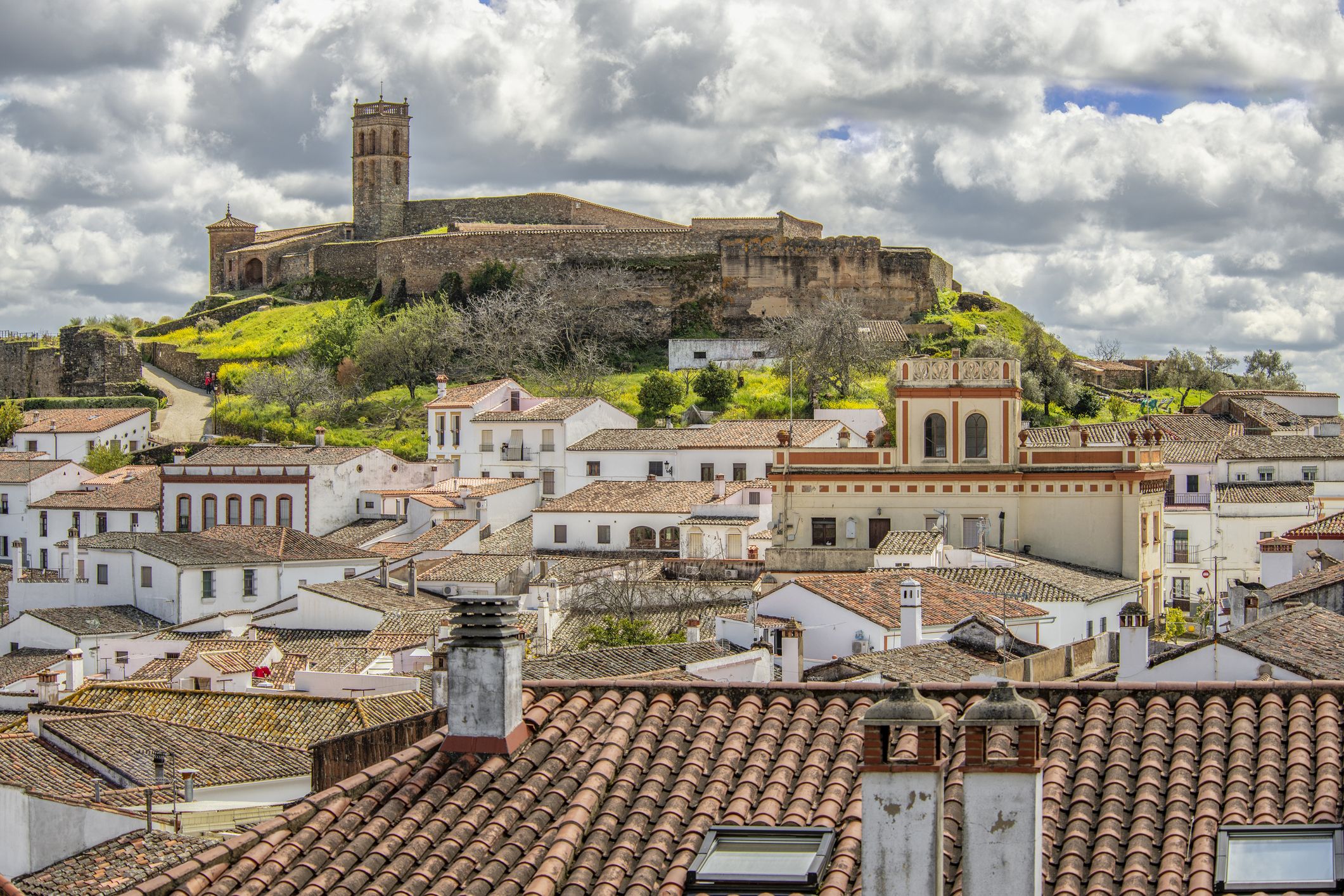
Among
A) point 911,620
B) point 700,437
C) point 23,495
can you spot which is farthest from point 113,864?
point 23,495

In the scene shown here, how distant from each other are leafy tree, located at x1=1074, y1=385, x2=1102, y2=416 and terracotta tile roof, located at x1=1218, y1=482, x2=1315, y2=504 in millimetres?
14234

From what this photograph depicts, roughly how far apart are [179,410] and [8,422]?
21.7 ft

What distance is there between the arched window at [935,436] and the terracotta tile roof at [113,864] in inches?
998

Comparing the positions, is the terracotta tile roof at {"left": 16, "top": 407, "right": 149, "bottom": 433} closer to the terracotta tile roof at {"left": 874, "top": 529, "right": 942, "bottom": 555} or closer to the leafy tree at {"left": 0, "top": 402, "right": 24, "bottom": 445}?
the leafy tree at {"left": 0, "top": 402, "right": 24, "bottom": 445}

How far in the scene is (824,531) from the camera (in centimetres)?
3859

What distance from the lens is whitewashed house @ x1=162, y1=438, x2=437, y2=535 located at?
168ft

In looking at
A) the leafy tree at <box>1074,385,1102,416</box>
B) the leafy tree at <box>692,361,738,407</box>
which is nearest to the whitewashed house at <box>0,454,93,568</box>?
the leafy tree at <box>692,361,738,407</box>

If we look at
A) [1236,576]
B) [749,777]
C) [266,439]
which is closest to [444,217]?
[266,439]

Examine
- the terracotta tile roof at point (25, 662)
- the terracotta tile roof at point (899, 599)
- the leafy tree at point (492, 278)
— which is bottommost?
the terracotta tile roof at point (25, 662)

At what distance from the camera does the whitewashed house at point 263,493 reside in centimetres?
5125

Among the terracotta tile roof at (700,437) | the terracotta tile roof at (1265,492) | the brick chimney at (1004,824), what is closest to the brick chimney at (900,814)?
the brick chimney at (1004,824)

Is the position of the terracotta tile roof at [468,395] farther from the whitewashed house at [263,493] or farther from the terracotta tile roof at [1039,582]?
the terracotta tile roof at [1039,582]

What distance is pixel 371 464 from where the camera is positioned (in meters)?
53.6

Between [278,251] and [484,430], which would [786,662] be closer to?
[484,430]
